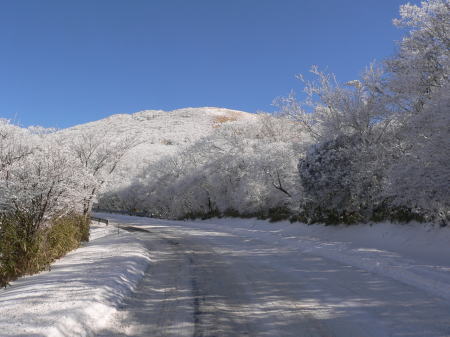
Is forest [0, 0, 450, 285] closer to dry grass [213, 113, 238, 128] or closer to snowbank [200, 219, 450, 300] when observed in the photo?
snowbank [200, 219, 450, 300]

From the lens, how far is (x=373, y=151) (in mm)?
17469

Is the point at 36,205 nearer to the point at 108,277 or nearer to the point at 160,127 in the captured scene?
the point at 108,277

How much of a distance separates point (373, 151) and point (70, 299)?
50.4 ft

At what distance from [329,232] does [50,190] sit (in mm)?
15904

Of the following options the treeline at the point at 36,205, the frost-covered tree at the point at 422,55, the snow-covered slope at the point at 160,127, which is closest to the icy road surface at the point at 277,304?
the treeline at the point at 36,205

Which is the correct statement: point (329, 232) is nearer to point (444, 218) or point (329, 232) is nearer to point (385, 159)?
point (385, 159)

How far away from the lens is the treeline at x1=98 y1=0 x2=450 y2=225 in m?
12.1

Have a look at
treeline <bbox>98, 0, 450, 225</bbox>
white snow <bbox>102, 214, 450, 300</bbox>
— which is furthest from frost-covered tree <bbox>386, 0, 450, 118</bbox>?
white snow <bbox>102, 214, 450, 300</bbox>

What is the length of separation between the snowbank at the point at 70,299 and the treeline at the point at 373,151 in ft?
32.9

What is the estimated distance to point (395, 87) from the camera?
16438 millimetres

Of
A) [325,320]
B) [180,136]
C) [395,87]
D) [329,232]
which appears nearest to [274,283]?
[325,320]

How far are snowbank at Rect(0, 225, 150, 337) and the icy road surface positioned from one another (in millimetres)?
403

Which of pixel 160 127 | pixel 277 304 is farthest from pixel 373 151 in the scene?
pixel 160 127

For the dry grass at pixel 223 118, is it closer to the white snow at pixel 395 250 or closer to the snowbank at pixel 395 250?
the white snow at pixel 395 250
